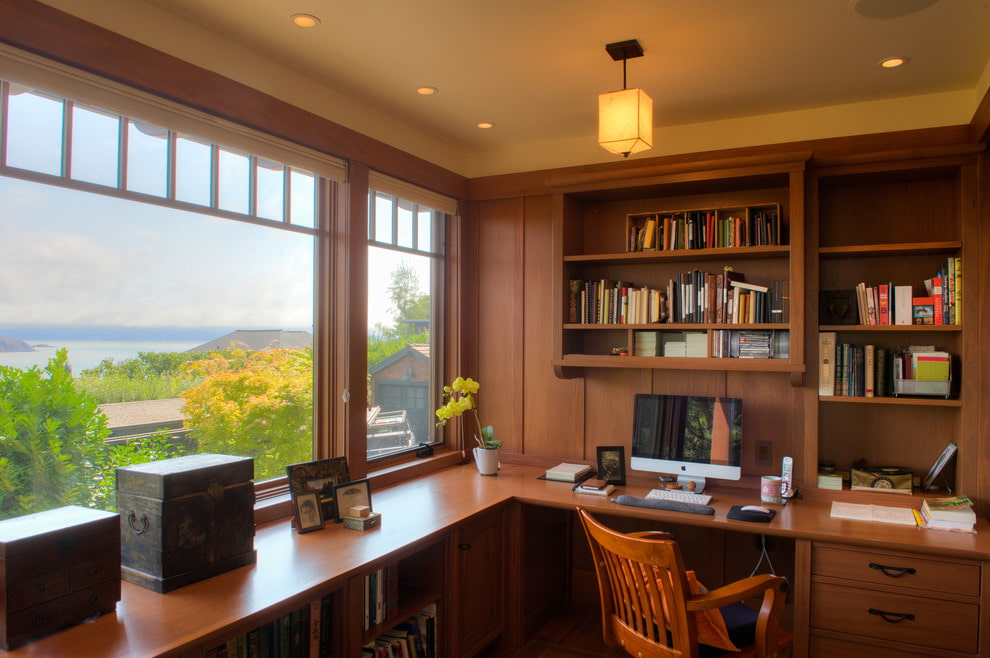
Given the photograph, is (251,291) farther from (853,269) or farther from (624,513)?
(853,269)

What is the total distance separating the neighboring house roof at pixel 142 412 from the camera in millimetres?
2250

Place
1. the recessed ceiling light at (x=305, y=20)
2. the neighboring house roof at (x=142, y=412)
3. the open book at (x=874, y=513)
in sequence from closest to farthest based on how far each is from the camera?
1. the neighboring house roof at (x=142, y=412)
2. the recessed ceiling light at (x=305, y=20)
3. the open book at (x=874, y=513)

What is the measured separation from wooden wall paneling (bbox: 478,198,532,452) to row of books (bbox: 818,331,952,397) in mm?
1668

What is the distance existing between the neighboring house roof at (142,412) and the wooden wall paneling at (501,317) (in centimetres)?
191

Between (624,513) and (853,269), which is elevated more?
(853,269)

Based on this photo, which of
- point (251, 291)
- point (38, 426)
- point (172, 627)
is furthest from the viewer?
point (251, 291)

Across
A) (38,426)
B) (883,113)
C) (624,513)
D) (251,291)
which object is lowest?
(624,513)

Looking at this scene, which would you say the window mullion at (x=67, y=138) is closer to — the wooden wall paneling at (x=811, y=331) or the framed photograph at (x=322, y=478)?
the framed photograph at (x=322, y=478)

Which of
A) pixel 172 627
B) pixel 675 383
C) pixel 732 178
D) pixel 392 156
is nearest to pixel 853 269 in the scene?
pixel 732 178

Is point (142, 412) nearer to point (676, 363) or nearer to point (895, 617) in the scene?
point (676, 363)

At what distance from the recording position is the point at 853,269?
325 centimetres

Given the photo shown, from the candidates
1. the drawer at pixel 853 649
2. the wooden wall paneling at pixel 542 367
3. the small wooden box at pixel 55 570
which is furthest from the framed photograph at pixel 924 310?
the small wooden box at pixel 55 570

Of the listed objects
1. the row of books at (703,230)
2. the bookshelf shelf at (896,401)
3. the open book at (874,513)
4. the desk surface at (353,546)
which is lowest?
the desk surface at (353,546)

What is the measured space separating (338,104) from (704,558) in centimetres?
300
